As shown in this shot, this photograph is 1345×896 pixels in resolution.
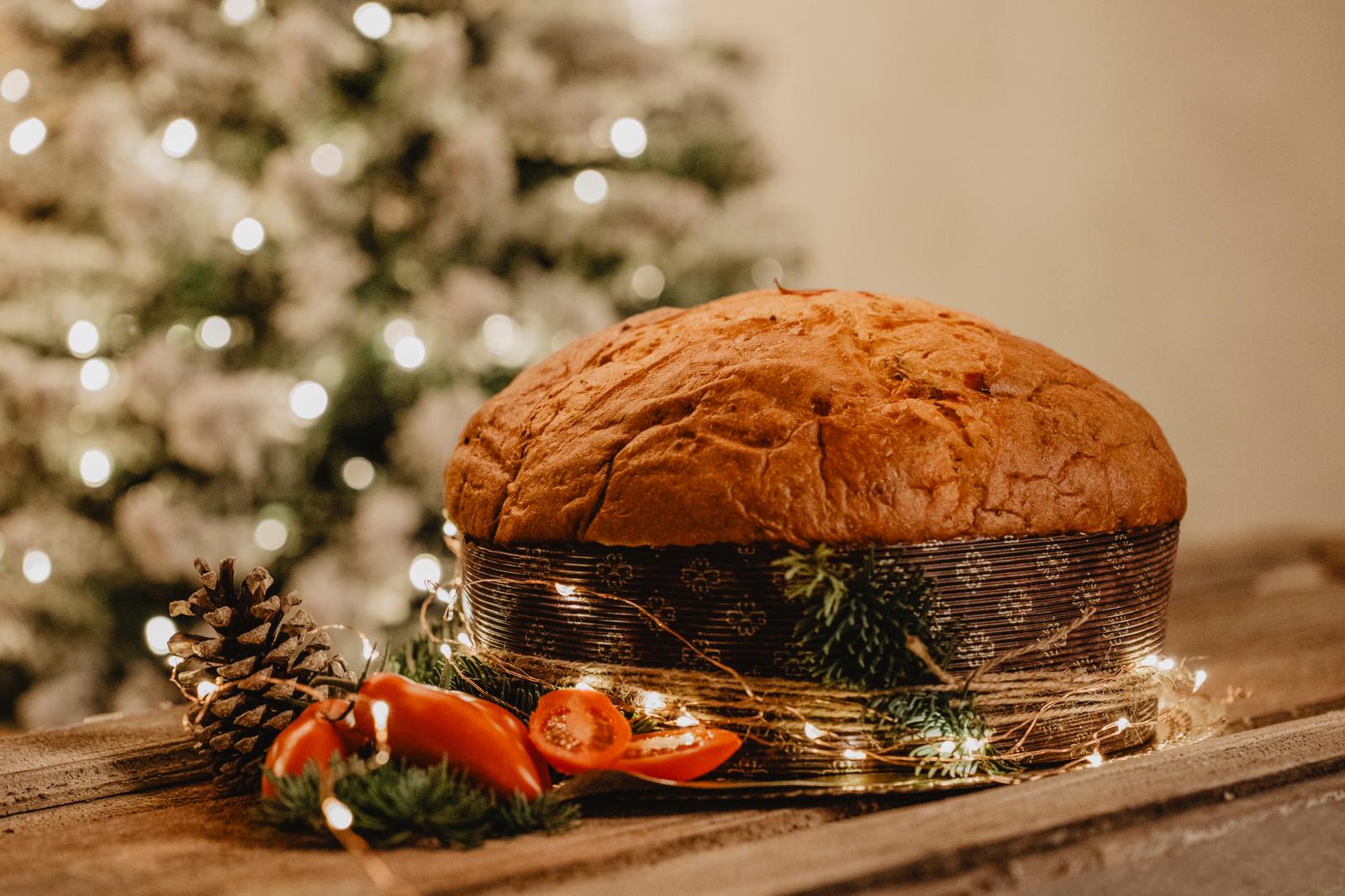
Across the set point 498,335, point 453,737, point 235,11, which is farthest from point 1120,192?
point 453,737

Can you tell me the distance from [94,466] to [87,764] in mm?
1184

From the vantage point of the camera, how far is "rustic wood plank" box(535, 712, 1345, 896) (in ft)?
2.43

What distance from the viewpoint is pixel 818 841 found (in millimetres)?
827

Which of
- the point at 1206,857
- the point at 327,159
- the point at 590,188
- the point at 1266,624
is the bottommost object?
the point at 1266,624

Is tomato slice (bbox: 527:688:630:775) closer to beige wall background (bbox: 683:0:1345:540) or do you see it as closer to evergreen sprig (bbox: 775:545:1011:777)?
evergreen sprig (bbox: 775:545:1011:777)

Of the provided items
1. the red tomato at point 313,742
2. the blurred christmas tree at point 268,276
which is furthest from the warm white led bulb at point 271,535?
the red tomato at point 313,742

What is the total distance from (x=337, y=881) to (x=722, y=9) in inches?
123

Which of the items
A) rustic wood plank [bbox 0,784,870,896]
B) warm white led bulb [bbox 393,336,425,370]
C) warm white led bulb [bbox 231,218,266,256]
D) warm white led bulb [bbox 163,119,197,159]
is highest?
warm white led bulb [bbox 163,119,197,159]

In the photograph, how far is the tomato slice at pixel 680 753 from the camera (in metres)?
0.95

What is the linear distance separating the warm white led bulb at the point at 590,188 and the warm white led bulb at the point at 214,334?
80 centimetres

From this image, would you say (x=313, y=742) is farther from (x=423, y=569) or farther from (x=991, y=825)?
(x=423, y=569)

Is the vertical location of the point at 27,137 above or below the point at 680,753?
above

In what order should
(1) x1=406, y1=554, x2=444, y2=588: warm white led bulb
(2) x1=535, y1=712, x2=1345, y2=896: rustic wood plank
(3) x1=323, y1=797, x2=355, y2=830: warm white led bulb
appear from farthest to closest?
1. (1) x1=406, y1=554, x2=444, y2=588: warm white led bulb
2. (3) x1=323, y1=797, x2=355, y2=830: warm white led bulb
3. (2) x1=535, y1=712, x2=1345, y2=896: rustic wood plank

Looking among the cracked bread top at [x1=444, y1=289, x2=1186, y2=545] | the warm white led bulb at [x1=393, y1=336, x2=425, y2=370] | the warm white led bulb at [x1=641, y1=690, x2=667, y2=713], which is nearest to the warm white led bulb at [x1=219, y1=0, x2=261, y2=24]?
the warm white led bulb at [x1=393, y1=336, x2=425, y2=370]
